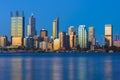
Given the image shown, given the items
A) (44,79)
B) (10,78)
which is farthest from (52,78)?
(10,78)

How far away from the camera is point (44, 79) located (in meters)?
54.5

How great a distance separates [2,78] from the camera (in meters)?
56.0

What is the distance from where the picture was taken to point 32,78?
56.1 meters

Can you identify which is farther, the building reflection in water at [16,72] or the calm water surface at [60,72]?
the calm water surface at [60,72]

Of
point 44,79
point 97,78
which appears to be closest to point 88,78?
point 97,78

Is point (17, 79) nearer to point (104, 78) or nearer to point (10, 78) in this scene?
point (10, 78)

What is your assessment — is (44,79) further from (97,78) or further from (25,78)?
(97,78)

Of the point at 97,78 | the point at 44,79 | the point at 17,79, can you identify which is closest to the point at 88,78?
the point at 97,78

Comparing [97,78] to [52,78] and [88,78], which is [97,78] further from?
[52,78]

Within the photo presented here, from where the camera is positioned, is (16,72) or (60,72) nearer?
(60,72)

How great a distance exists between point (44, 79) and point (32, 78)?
7.32 feet

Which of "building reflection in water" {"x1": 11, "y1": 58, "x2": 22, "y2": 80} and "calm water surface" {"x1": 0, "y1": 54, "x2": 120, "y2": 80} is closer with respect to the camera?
"building reflection in water" {"x1": 11, "y1": 58, "x2": 22, "y2": 80}

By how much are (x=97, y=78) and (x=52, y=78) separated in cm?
595

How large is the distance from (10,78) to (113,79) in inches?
525
